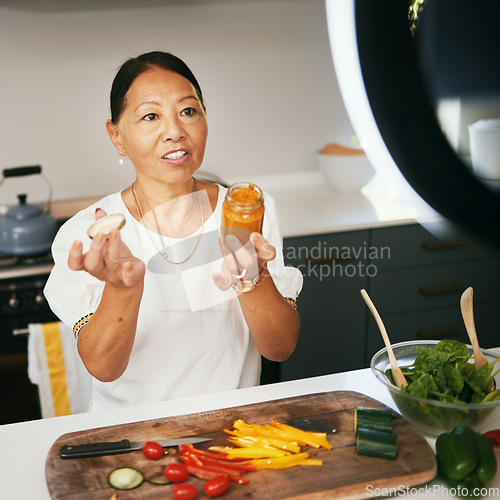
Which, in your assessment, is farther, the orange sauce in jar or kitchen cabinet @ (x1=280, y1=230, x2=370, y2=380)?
kitchen cabinet @ (x1=280, y1=230, x2=370, y2=380)

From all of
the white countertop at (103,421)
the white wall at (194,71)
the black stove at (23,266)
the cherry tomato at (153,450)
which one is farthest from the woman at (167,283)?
the white wall at (194,71)

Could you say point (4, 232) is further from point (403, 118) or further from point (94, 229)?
point (403, 118)

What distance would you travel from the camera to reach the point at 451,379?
984 mm

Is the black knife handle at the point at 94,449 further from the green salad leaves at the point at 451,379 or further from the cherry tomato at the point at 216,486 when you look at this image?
the green salad leaves at the point at 451,379

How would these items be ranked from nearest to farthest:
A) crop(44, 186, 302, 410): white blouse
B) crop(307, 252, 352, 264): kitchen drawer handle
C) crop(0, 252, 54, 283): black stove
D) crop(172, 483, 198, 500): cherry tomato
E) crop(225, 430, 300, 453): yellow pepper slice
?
crop(172, 483, 198, 500): cherry tomato → crop(225, 430, 300, 453): yellow pepper slice → crop(44, 186, 302, 410): white blouse → crop(0, 252, 54, 283): black stove → crop(307, 252, 352, 264): kitchen drawer handle

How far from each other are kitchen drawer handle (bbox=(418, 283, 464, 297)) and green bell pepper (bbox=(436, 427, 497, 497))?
1.46 meters

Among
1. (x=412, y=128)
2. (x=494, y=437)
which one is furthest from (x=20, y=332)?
(x=412, y=128)

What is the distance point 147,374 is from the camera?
1264mm

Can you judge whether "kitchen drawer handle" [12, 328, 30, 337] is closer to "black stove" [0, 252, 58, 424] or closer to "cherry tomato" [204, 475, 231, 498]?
"black stove" [0, 252, 58, 424]

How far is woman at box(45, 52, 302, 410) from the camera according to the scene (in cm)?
116

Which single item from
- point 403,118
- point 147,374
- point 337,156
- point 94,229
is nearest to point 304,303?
point 337,156

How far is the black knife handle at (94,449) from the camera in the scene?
925mm

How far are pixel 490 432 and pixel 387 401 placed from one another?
0.63 feet

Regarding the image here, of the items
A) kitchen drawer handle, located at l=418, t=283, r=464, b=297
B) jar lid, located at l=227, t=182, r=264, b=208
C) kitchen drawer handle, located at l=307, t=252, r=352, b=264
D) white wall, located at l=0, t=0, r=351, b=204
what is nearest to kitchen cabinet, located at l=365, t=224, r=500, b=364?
kitchen drawer handle, located at l=418, t=283, r=464, b=297
